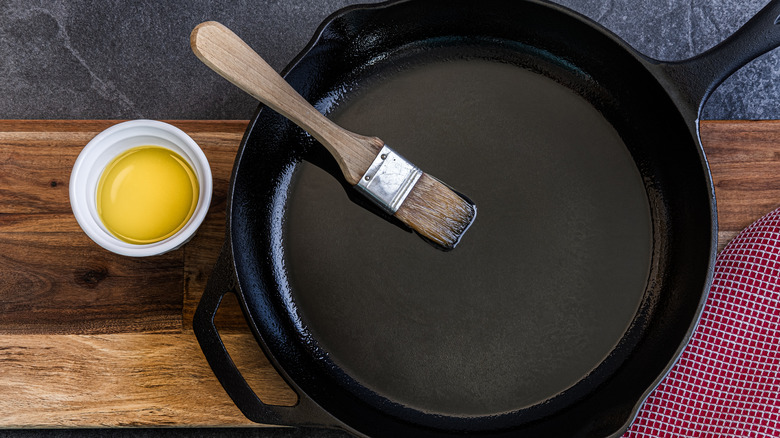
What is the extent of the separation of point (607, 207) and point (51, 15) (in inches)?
28.9

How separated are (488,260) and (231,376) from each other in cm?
30

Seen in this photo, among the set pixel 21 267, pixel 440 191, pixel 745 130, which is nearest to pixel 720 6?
pixel 745 130

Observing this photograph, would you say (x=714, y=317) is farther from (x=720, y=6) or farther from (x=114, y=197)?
(x=114, y=197)

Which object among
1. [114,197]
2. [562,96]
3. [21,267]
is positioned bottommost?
[21,267]

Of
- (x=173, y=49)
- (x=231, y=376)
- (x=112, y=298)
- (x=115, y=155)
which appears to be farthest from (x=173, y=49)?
(x=231, y=376)

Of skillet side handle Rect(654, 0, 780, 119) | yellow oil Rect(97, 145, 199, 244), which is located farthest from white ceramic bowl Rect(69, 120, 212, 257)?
skillet side handle Rect(654, 0, 780, 119)

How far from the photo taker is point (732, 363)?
64cm

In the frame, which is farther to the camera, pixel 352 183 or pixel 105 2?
pixel 105 2

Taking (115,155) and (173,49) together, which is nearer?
(115,155)

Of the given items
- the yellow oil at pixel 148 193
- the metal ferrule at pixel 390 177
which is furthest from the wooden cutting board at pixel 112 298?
the metal ferrule at pixel 390 177

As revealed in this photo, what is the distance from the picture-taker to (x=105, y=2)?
29.7 inches

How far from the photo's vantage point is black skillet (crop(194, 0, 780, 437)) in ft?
2.11

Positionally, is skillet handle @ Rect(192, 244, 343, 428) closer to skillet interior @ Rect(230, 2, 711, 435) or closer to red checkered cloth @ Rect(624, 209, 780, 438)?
skillet interior @ Rect(230, 2, 711, 435)

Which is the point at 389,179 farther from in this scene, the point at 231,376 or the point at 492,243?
the point at 231,376
